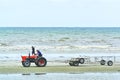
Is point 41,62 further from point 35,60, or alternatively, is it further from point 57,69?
point 57,69

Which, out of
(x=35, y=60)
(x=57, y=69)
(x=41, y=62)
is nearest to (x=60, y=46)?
(x=41, y=62)

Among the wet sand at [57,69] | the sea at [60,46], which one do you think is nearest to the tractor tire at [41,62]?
the wet sand at [57,69]

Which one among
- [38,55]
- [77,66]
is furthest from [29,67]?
[77,66]

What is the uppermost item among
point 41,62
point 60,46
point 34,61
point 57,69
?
point 60,46

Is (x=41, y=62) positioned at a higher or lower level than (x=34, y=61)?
lower

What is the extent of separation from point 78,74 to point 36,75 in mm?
3145

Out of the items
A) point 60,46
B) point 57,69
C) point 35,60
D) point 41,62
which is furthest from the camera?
point 60,46

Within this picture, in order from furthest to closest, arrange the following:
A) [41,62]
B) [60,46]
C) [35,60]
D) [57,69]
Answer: [60,46]
[41,62]
[35,60]
[57,69]

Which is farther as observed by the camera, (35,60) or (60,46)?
(60,46)

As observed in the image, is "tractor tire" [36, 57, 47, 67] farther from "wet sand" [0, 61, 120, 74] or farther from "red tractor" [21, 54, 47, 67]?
"wet sand" [0, 61, 120, 74]

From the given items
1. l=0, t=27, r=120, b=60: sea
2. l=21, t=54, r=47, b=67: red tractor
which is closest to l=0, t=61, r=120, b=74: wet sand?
l=21, t=54, r=47, b=67: red tractor

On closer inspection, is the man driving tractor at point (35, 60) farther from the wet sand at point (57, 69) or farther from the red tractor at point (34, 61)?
the wet sand at point (57, 69)

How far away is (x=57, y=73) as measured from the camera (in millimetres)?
37812

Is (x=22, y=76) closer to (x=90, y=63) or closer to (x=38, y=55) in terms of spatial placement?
(x=38, y=55)
